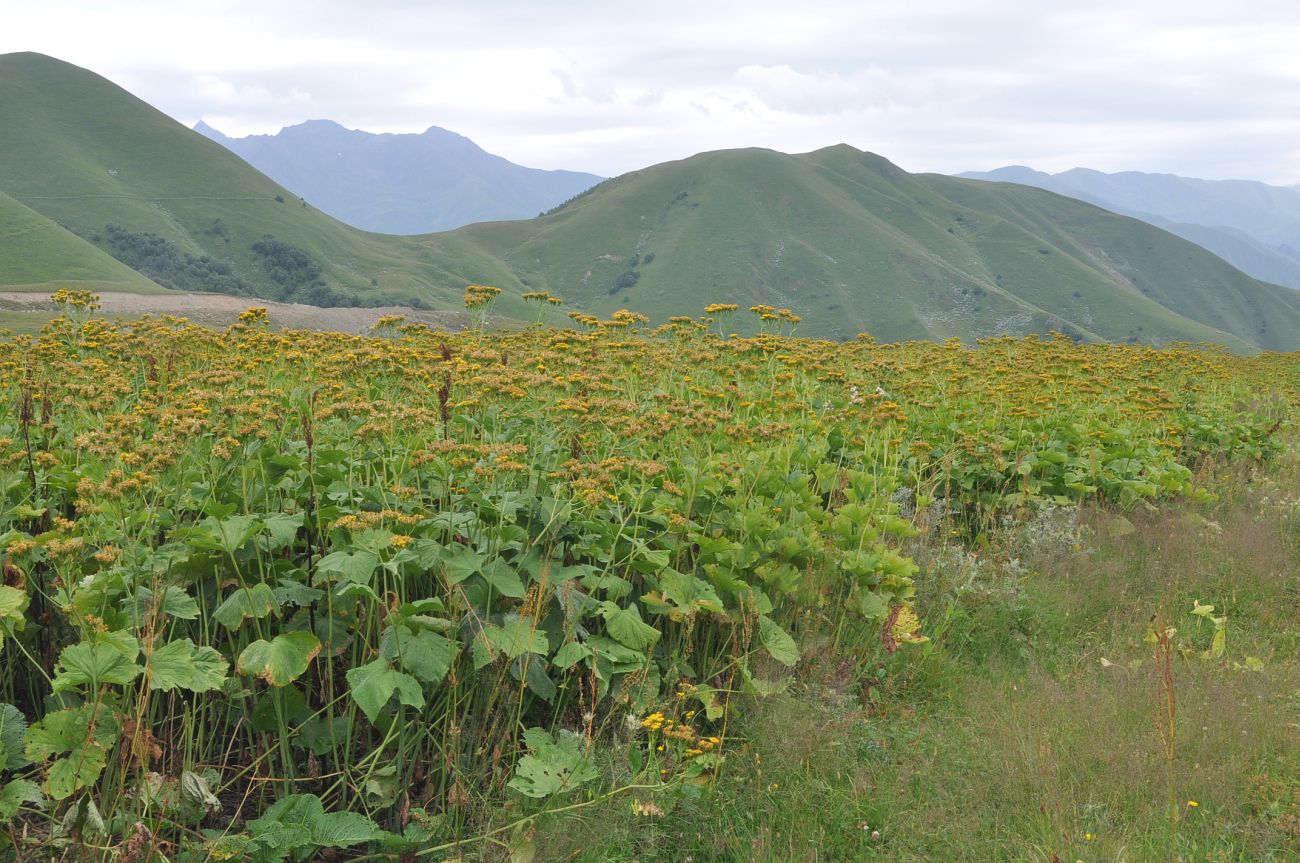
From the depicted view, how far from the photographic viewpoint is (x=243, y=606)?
400 centimetres

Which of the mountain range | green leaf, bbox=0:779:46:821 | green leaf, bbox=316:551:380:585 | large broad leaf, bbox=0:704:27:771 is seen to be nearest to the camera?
green leaf, bbox=0:779:46:821

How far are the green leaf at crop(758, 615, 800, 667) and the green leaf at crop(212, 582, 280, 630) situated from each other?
2.67 meters

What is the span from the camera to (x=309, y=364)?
6.27m

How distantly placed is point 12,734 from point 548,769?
2.17m

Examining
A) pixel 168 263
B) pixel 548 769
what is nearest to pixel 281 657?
pixel 548 769

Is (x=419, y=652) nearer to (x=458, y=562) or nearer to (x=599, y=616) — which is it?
(x=458, y=562)

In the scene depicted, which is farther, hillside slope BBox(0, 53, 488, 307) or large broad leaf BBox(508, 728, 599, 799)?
hillside slope BBox(0, 53, 488, 307)

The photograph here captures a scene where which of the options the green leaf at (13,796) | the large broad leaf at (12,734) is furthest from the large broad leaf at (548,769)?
the large broad leaf at (12,734)

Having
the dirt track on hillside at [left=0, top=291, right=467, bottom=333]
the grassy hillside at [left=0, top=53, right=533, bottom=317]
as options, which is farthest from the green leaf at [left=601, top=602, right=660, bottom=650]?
the grassy hillside at [left=0, top=53, right=533, bottom=317]

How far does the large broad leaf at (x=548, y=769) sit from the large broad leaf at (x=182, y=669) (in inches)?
51.7

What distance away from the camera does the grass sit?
13.8 feet

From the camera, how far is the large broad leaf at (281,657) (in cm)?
372

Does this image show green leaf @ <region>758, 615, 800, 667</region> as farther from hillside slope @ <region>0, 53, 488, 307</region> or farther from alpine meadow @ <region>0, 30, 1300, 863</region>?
hillside slope @ <region>0, 53, 488, 307</region>

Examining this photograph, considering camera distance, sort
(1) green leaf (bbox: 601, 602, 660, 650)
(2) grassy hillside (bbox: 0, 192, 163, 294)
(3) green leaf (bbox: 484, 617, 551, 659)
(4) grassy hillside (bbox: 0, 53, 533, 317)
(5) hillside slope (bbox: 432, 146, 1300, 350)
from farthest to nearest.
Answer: (5) hillside slope (bbox: 432, 146, 1300, 350) → (4) grassy hillside (bbox: 0, 53, 533, 317) → (2) grassy hillside (bbox: 0, 192, 163, 294) → (1) green leaf (bbox: 601, 602, 660, 650) → (3) green leaf (bbox: 484, 617, 551, 659)
